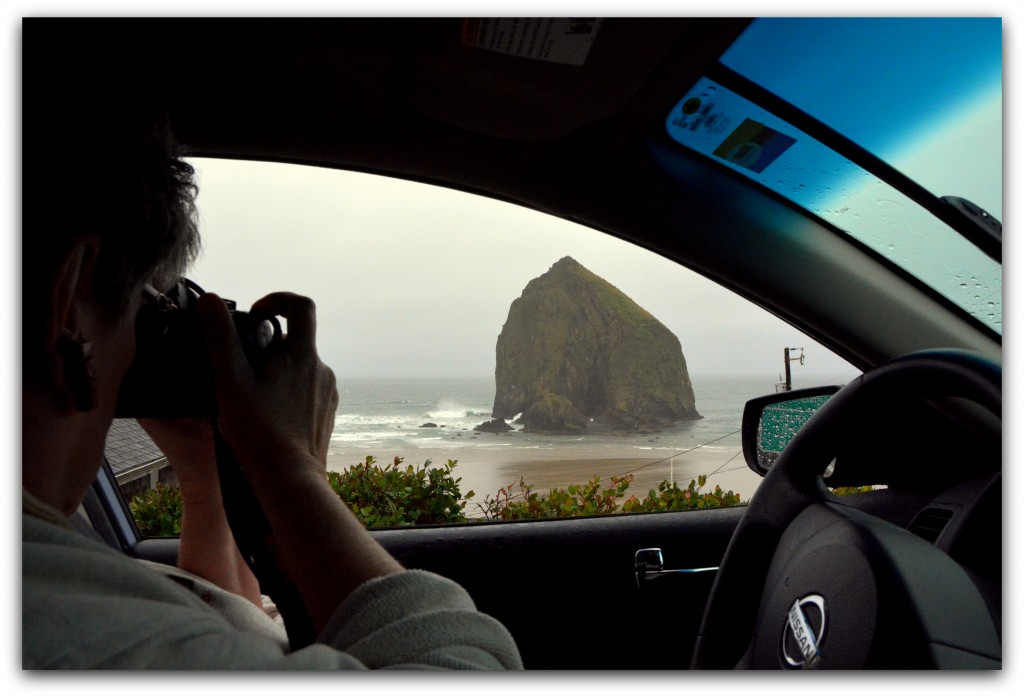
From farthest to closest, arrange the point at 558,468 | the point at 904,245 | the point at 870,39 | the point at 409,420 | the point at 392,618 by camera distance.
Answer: the point at 558,468
the point at 409,420
the point at 904,245
the point at 870,39
the point at 392,618

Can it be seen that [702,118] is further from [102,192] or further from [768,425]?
[102,192]

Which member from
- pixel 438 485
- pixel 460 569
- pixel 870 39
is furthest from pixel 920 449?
pixel 438 485

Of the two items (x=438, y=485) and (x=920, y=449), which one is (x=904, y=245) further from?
(x=438, y=485)

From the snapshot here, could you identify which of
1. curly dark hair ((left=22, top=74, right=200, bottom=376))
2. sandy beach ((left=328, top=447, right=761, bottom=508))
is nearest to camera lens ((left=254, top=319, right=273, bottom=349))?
curly dark hair ((left=22, top=74, right=200, bottom=376))

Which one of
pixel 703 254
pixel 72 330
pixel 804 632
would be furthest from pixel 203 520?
pixel 703 254

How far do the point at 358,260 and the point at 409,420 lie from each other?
0.40m

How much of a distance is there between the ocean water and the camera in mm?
517

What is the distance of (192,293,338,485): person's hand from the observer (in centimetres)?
72

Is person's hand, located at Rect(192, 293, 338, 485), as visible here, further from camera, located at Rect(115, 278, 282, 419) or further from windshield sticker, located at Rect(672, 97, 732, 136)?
windshield sticker, located at Rect(672, 97, 732, 136)

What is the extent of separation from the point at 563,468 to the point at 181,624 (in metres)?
1.36

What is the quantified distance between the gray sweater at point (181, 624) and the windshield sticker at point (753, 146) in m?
0.98

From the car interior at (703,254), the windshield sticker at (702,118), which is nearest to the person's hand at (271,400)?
the car interior at (703,254)

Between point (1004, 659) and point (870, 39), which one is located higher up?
point (870, 39)

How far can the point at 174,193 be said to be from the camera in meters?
0.77
